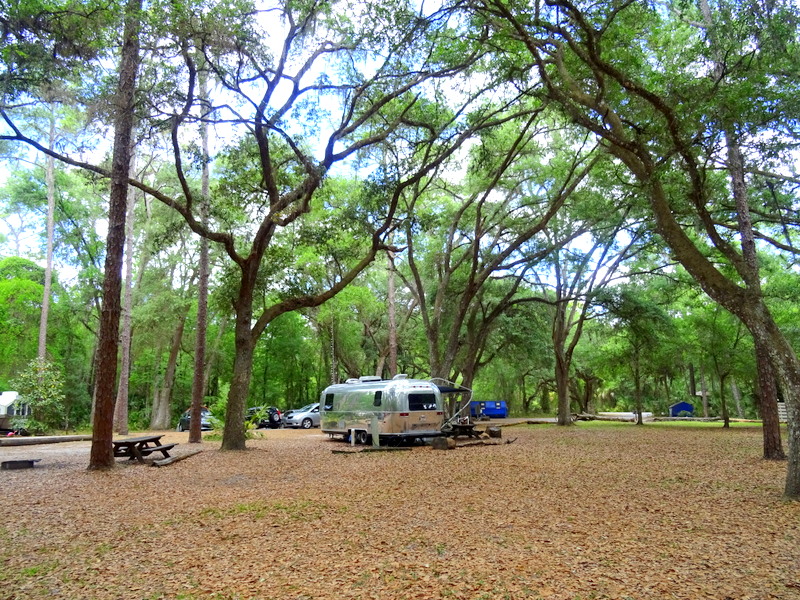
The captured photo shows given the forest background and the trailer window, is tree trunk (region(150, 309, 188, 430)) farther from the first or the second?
the trailer window

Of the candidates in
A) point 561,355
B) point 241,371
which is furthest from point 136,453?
point 561,355

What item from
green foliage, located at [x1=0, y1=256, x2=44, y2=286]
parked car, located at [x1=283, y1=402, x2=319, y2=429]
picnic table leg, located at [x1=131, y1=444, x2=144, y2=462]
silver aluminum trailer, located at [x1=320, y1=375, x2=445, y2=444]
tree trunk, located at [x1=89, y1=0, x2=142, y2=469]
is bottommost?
parked car, located at [x1=283, y1=402, x2=319, y2=429]

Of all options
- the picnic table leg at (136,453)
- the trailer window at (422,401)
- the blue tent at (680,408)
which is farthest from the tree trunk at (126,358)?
the blue tent at (680,408)

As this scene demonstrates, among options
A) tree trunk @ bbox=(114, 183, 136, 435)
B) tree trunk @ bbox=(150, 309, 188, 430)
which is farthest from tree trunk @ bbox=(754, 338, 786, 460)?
tree trunk @ bbox=(150, 309, 188, 430)

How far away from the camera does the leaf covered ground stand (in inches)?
157

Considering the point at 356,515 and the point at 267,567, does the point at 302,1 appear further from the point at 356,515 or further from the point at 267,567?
the point at 267,567

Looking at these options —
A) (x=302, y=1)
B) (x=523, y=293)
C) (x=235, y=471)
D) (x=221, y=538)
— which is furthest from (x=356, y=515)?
(x=523, y=293)

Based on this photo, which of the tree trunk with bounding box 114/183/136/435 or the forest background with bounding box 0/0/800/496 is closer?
the forest background with bounding box 0/0/800/496

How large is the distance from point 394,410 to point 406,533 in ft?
30.5

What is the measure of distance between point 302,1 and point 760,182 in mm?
12169

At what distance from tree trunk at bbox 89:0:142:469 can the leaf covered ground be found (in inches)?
30.1

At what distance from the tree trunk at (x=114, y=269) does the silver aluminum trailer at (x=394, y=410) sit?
688 cm

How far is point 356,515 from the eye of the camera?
20.9 ft

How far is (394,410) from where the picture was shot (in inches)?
581
